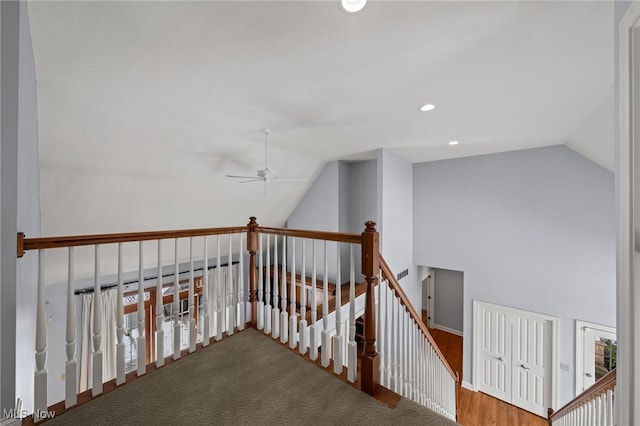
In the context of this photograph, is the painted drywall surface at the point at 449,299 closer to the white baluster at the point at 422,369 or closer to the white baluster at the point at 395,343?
the white baluster at the point at 422,369

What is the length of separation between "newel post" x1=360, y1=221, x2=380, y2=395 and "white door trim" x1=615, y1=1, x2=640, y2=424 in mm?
939

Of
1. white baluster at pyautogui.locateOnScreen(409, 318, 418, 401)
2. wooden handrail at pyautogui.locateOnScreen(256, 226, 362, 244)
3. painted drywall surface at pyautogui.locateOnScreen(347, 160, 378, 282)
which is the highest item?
painted drywall surface at pyautogui.locateOnScreen(347, 160, 378, 282)

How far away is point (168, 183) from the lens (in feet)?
11.7

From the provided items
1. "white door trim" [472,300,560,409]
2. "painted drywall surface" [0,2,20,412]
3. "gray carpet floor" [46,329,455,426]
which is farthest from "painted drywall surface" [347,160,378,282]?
"painted drywall surface" [0,2,20,412]

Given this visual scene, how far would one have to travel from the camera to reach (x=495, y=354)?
4770 millimetres

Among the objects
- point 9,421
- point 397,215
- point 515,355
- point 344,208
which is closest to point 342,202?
point 344,208

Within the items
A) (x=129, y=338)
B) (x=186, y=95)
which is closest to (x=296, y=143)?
(x=186, y=95)

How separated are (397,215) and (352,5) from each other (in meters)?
4.10

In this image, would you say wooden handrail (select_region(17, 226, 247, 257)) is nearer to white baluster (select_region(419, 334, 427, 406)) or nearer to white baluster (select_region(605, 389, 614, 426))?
white baluster (select_region(419, 334, 427, 406))

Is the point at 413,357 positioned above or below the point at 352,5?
below

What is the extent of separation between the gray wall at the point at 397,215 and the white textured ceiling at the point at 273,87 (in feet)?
2.33

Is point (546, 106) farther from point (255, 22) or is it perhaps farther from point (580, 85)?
point (255, 22)

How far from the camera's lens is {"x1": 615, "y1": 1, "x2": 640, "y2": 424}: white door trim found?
0.88 metres

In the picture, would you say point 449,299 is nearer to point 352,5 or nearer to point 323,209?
point 323,209
